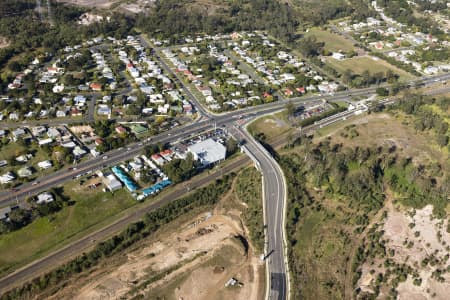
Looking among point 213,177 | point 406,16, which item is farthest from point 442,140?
point 406,16

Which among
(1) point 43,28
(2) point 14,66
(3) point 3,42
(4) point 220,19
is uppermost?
(4) point 220,19

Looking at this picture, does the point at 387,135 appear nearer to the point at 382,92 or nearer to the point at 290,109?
the point at 290,109

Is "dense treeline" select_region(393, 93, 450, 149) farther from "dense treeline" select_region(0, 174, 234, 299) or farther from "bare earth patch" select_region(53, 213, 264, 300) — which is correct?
"bare earth patch" select_region(53, 213, 264, 300)

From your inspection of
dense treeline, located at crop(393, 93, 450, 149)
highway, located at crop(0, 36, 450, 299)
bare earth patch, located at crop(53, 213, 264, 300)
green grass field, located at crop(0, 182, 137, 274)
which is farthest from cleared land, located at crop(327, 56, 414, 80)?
green grass field, located at crop(0, 182, 137, 274)

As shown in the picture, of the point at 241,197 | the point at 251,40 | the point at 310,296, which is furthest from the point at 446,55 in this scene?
the point at 310,296

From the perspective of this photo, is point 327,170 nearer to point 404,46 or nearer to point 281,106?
point 281,106
